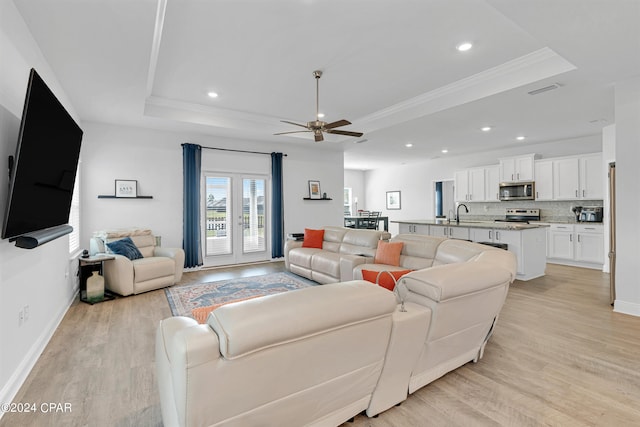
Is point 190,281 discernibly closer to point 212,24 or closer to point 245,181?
point 245,181

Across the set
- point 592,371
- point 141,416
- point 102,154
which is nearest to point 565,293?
point 592,371

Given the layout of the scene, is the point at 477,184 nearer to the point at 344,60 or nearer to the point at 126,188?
the point at 344,60

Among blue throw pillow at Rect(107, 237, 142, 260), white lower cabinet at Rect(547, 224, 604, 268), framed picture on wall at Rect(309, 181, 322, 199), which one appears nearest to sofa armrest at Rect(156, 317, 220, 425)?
blue throw pillow at Rect(107, 237, 142, 260)

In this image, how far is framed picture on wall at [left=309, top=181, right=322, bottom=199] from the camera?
24.9ft

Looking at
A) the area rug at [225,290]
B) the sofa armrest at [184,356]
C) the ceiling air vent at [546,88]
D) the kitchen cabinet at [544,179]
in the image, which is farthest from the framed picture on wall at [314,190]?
the sofa armrest at [184,356]

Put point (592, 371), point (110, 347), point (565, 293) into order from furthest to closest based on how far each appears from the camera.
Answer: point (565, 293) → point (110, 347) → point (592, 371)

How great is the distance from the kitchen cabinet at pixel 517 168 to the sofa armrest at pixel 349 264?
5073mm

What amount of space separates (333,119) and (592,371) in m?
4.98

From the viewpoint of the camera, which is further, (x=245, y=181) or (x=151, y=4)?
(x=245, y=181)

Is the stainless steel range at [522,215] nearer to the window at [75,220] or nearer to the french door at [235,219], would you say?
the french door at [235,219]

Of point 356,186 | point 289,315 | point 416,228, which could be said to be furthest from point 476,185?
point 289,315

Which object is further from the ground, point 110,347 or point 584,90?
point 584,90

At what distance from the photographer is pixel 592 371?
2396mm

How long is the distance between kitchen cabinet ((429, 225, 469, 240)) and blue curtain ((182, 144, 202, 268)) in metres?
4.86
